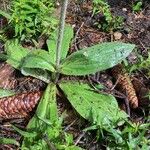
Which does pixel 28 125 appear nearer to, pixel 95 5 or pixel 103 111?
pixel 103 111

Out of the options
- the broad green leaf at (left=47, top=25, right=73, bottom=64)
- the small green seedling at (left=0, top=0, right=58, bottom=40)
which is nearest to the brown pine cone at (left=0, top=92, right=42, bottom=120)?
the broad green leaf at (left=47, top=25, right=73, bottom=64)

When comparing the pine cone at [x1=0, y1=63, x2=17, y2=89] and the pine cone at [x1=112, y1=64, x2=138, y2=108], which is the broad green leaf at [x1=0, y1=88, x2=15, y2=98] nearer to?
the pine cone at [x1=0, y1=63, x2=17, y2=89]

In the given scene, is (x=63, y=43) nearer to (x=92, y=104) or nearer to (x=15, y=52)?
(x=15, y=52)

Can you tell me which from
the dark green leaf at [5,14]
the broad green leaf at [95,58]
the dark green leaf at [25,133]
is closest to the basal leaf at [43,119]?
the dark green leaf at [25,133]

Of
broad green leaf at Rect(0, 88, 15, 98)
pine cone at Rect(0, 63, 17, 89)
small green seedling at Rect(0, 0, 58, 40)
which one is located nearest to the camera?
broad green leaf at Rect(0, 88, 15, 98)

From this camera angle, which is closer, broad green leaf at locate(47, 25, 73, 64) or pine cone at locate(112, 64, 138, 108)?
pine cone at locate(112, 64, 138, 108)

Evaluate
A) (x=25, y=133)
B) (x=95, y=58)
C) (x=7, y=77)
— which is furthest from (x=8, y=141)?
(x=95, y=58)

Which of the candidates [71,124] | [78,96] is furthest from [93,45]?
[71,124]

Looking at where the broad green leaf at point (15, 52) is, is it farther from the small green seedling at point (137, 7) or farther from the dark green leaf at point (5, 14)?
the small green seedling at point (137, 7)
